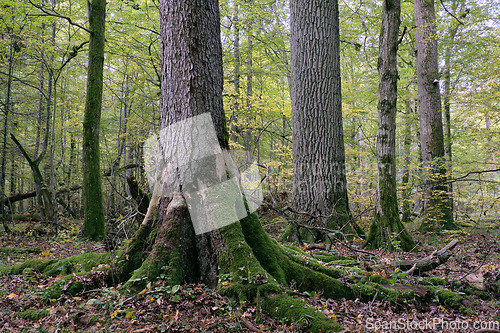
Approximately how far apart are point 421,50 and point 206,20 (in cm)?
848

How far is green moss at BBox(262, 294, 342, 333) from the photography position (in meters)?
2.23

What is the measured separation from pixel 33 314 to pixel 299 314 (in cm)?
233

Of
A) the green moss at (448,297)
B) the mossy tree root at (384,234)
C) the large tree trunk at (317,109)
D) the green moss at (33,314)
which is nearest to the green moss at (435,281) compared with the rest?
the green moss at (448,297)

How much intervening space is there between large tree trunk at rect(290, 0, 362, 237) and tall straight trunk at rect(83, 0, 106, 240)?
17.8 feet

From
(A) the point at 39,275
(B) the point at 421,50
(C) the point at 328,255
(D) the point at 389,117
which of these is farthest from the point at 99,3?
(B) the point at 421,50

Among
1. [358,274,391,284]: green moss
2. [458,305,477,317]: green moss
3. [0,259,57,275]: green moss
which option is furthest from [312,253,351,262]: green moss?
[0,259,57,275]: green moss

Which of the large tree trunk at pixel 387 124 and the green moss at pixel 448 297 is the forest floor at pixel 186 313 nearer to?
the green moss at pixel 448 297

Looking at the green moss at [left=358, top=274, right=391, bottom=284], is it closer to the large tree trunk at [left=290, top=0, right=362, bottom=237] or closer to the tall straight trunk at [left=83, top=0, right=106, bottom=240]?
the large tree trunk at [left=290, top=0, right=362, bottom=237]

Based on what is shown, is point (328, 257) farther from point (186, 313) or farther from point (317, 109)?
point (317, 109)

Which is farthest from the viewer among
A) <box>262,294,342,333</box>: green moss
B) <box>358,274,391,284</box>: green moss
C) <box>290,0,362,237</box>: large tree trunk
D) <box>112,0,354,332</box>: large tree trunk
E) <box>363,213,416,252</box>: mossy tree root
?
<box>290,0,362,237</box>: large tree trunk

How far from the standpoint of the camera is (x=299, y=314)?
2322mm

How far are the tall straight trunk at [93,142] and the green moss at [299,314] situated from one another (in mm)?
6654

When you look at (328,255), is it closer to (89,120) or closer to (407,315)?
(407,315)

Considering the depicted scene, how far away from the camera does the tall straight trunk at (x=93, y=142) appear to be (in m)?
7.52
